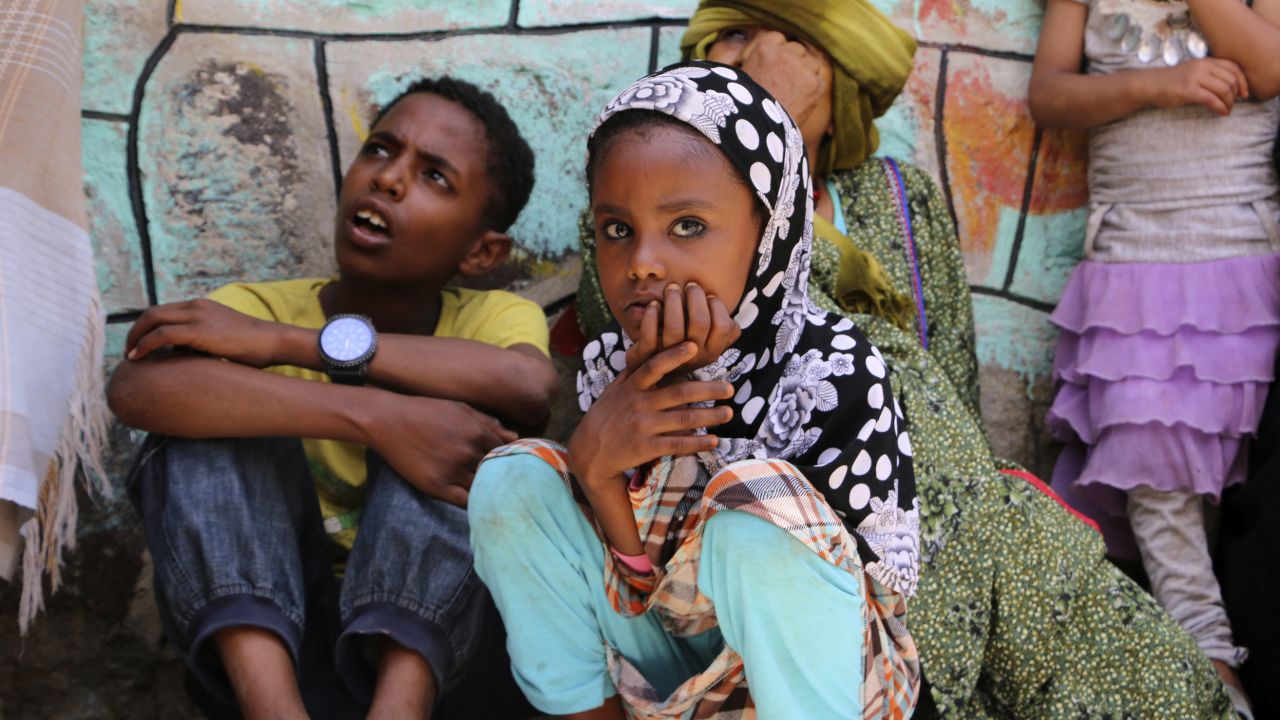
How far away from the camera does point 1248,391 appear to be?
261 centimetres

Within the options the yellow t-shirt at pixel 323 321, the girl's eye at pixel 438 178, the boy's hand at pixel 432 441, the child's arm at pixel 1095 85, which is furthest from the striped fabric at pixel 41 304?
the child's arm at pixel 1095 85

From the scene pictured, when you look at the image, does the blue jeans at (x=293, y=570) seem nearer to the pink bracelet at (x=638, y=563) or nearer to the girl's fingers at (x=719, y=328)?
the pink bracelet at (x=638, y=563)

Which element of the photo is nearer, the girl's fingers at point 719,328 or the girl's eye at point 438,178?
the girl's fingers at point 719,328

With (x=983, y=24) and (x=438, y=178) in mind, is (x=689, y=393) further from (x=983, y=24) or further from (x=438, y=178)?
(x=983, y=24)

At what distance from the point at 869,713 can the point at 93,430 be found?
132 cm

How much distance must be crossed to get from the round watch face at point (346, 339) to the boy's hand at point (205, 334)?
0.07 m

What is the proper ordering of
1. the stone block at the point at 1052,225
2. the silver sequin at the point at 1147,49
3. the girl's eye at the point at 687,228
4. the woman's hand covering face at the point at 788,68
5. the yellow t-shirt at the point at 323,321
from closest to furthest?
the girl's eye at the point at 687,228 < the yellow t-shirt at the point at 323,321 < the woman's hand covering face at the point at 788,68 < the silver sequin at the point at 1147,49 < the stone block at the point at 1052,225

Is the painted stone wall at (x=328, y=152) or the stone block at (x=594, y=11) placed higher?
the stone block at (x=594, y=11)

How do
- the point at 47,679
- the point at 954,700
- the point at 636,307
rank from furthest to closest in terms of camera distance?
the point at 47,679 < the point at 954,700 < the point at 636,307

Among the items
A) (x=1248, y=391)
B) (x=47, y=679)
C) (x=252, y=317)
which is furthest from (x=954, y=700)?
(x=47, y=679)

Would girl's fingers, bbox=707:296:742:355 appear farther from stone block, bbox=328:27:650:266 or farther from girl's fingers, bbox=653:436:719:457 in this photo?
stone block, bbox=328:27:650:266

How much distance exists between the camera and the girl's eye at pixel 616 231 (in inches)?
66.6

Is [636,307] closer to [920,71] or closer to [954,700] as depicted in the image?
[954,700]

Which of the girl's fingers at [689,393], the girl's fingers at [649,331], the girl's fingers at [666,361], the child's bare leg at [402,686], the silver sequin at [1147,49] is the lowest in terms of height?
the child's bare leg at [402,686]
